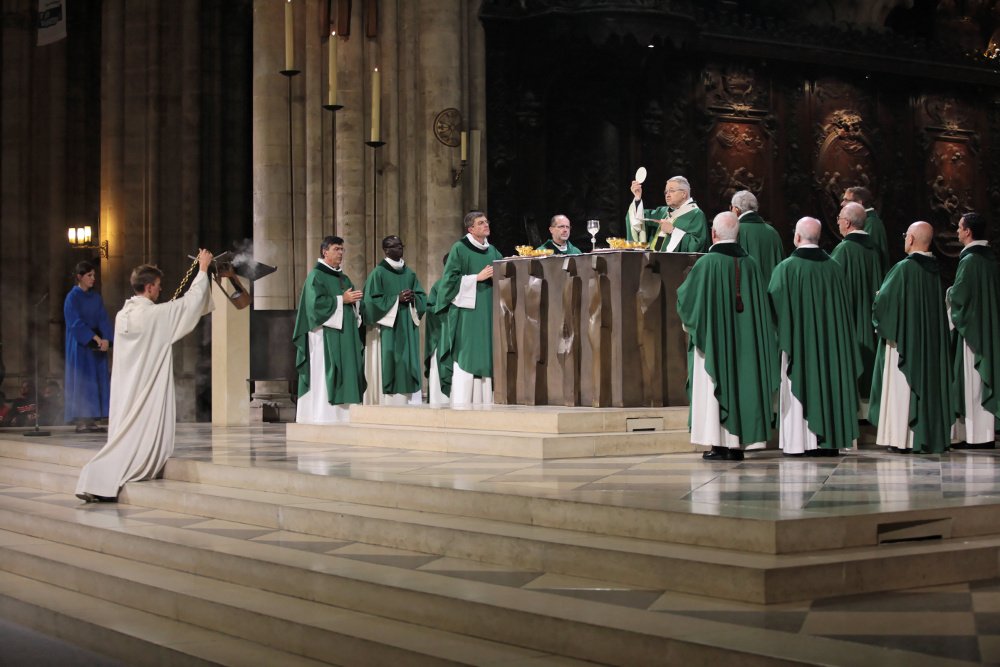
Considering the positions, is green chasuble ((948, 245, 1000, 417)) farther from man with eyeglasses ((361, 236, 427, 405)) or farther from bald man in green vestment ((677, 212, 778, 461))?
man with eyeglasses ((361, 236, 427, 405))

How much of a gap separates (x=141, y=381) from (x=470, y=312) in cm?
370

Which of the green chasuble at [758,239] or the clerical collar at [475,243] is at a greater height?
the clerical collar at [475,243]

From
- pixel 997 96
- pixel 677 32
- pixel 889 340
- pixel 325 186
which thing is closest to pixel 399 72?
pixel 325 186

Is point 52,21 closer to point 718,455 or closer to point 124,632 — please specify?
point 718,455

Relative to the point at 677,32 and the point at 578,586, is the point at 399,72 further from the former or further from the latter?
the point at 578,586

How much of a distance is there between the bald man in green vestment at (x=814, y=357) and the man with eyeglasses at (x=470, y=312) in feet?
11.5

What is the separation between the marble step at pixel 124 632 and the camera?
225 inches

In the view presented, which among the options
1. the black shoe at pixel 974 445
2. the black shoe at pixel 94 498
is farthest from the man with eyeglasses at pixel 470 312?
the black shoe at pixel 974 445

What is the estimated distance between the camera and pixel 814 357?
8.78 metres

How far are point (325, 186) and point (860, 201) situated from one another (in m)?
6.44

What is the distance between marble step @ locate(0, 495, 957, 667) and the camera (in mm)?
4590

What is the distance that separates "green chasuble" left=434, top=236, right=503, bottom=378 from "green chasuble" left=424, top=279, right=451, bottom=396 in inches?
1.1

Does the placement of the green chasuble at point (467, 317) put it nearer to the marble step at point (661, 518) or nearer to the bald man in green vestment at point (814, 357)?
the bald man in green vestment at point (814, 357)

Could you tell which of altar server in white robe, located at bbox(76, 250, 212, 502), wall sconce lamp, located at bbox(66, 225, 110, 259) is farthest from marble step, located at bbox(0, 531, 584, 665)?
wall sconce lamp, located at bbox(66, 225, 110, 259)
